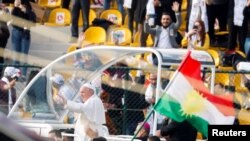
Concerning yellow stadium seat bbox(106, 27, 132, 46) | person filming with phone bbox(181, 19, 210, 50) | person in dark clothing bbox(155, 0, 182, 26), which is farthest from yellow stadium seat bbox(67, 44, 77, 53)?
person filming with phone bbox(181, 19, 210, 50)

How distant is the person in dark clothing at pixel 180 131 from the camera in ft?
37.9

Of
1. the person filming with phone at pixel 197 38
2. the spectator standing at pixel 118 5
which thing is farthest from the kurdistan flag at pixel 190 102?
the spectator standing at pixel 118 5

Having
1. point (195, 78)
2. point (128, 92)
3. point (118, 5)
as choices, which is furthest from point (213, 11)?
point (195, 78)

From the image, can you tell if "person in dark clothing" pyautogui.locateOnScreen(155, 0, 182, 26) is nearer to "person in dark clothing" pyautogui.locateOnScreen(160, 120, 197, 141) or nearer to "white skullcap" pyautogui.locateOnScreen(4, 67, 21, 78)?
"white skullcap" pyautogui.locateOnScreen(4, 67, 21, 78)

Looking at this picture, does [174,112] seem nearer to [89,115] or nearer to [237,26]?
[89,115]

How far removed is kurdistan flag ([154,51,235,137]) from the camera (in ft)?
35.7

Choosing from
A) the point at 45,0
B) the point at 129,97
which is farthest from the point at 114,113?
the point at 45,0

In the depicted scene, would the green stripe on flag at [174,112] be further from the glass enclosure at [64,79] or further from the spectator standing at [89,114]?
the glass enclosure at [64,79]

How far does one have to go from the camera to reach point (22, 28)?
18.5 metres

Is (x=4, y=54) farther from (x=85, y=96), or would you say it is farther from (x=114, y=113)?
(x=85, y=96)

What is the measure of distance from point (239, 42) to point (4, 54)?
4.12 m

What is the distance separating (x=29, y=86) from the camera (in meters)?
13.3

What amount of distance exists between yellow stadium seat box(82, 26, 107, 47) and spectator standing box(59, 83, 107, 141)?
5.66 metres

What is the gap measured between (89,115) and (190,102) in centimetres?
185
